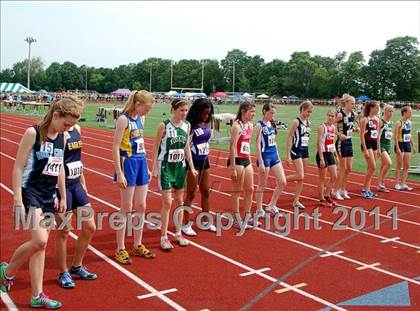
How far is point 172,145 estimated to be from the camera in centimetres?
581

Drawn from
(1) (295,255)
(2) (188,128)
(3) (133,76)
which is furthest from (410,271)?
(3) (133,76)

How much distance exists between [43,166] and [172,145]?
2.02m

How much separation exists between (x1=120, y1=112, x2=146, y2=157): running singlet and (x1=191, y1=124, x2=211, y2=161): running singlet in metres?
1.25

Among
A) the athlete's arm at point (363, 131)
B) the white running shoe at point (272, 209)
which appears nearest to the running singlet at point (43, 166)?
the white running shoe at point (272, 209)

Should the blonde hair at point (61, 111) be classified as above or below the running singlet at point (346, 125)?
above

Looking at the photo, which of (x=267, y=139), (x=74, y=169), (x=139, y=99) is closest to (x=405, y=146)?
(x=267, y=139)

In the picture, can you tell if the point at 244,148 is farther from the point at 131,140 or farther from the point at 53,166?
the point at 53,166

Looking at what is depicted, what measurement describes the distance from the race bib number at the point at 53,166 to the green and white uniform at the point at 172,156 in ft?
5.75

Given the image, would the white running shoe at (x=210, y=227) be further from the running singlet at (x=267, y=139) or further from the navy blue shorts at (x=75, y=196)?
the navy blue shorts at (x=75, y=196)

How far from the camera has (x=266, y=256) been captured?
573cm

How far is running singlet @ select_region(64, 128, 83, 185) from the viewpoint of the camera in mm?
4562

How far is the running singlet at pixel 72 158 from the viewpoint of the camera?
4562 millimetres

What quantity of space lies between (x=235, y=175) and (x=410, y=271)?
2.64 metres

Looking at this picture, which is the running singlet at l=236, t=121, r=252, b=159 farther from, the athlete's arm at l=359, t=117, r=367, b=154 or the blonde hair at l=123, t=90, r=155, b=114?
the athlete's arm at l=359, t=117, r=367, b=154
